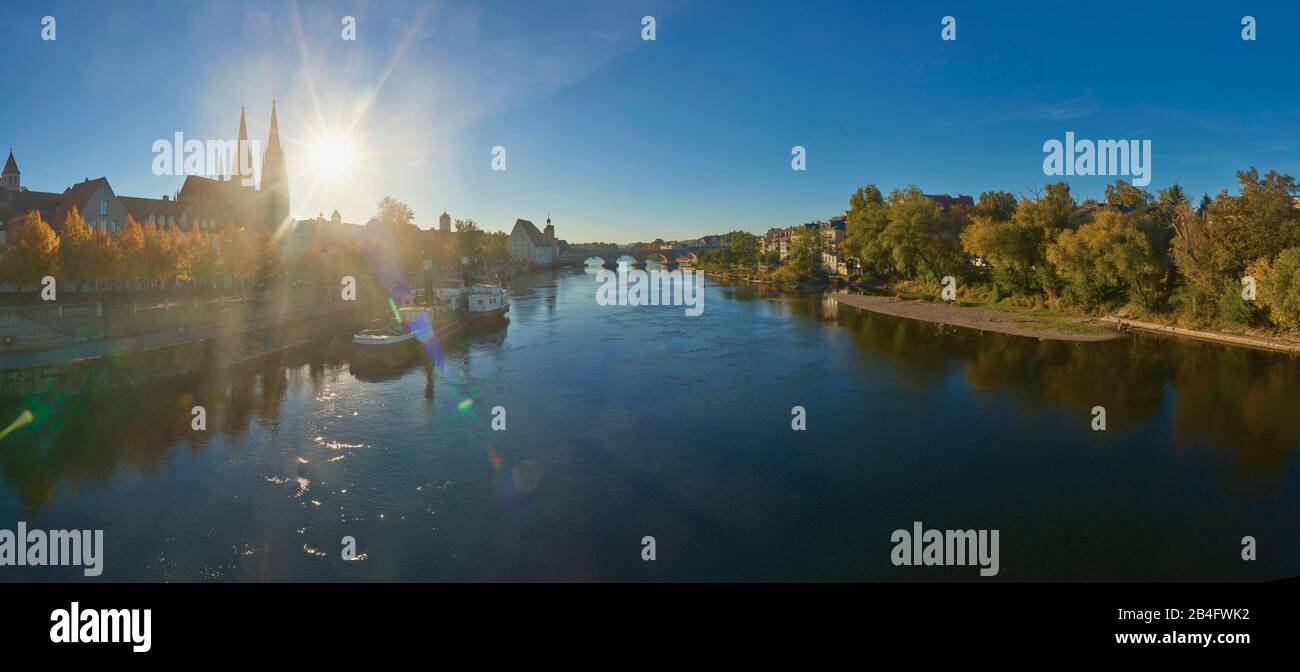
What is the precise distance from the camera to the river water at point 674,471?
12117 millimetres

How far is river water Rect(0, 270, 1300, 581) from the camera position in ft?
39.8

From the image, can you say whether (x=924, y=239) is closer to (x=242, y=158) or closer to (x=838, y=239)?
(x=838, y=239)

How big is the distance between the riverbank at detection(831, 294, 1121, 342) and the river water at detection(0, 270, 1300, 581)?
23.4 feet

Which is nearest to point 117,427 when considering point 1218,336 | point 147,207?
point 1218,336

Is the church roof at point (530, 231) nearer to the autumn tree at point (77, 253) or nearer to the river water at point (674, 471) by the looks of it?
the autumn tree at point (77, 253)

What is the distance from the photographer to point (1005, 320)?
141 feet

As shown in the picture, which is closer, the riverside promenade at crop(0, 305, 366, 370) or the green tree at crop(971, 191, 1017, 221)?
the riverside promenade at crop(0, 305, 366, 370)

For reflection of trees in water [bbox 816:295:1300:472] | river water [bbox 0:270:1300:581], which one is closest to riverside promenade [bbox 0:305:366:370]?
river water [bbox 0:270:1300:581]

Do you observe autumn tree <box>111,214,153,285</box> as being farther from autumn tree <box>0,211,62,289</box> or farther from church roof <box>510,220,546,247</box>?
church roof <box>510,220,546,247</box>
